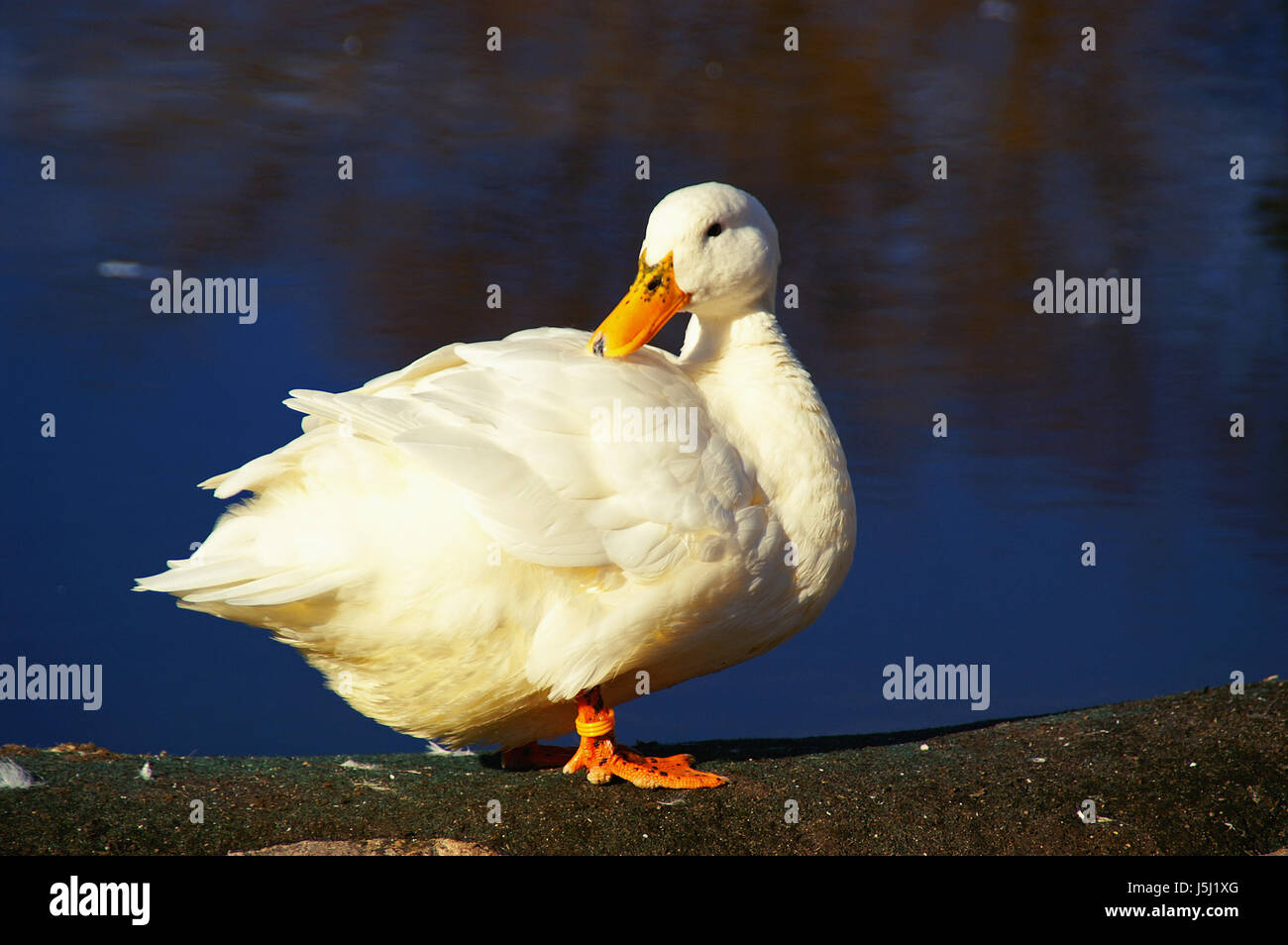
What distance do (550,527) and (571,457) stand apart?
0.59 ft

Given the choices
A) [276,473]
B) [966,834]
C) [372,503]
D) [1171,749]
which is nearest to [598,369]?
[372,503]

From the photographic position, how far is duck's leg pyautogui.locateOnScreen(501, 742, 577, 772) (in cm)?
334

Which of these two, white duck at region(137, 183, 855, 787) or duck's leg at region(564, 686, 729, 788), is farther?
duck's leg at region(564, 686, 729, 788)

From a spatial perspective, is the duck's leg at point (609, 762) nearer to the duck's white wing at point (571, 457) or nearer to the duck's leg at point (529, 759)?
the duck's leg at point (529, 759)

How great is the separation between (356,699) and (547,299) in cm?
383

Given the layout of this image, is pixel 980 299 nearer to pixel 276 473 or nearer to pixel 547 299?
pixel 547 299

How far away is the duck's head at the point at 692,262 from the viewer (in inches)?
117

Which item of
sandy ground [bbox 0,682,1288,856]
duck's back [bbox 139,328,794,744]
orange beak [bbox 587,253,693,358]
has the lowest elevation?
sandy ground [bbox 0,682,1288,856]

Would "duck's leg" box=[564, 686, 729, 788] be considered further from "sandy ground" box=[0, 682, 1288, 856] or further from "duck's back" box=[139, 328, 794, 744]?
"duck's back" box=[139, 328, 794, 744]

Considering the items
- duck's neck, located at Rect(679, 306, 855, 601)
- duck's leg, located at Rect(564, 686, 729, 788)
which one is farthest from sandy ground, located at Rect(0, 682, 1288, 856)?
duck's neck, located at Rect(679, 306, 855, 601)

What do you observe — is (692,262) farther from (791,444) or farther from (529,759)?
(529,759)

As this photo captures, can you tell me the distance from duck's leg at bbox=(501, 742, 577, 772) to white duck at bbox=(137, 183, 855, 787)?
0.31 meters

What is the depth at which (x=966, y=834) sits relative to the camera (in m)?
2.70

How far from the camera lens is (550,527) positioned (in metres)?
2.62
